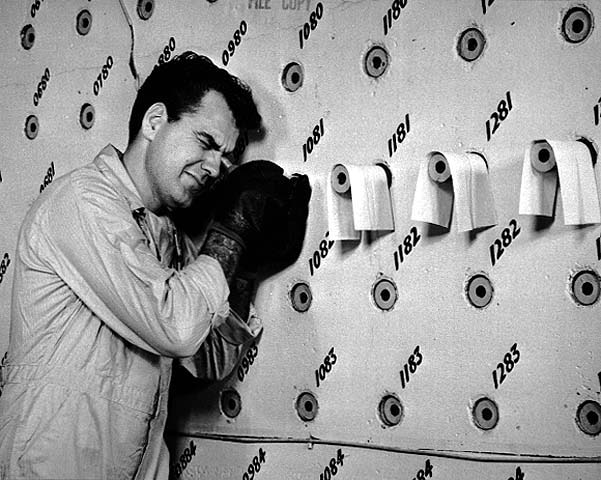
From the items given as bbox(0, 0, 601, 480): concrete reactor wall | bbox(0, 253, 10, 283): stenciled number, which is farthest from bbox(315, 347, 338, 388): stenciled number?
bbox(0, 253, 10, 283): stenciled number

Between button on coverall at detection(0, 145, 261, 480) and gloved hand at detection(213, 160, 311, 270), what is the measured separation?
10 centimetres

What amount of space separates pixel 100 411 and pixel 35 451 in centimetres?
12

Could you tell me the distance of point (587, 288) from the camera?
4.32 feet

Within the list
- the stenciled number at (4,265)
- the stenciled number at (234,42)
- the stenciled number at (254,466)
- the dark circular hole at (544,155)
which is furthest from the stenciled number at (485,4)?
the stenciled number at (4,265)

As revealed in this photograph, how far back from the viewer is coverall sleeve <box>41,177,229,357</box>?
54.0 inches

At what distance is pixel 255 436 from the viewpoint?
65.8 inches

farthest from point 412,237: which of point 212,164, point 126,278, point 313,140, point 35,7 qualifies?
point 35,7

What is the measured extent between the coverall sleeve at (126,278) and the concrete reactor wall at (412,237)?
0.26m

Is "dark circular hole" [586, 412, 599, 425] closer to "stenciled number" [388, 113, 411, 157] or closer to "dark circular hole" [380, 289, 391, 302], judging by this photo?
"dark circular hole" [380, 289, 391, 302]

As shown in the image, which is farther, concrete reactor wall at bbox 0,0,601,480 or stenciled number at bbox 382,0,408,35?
stenciled number at bbox 382,0,408,35

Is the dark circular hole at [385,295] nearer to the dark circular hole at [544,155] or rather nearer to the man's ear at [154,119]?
the dark circular hole at [544,155]

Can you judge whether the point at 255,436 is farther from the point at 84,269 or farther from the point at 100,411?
the point at 84,269

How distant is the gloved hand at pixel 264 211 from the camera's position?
1.54 metres

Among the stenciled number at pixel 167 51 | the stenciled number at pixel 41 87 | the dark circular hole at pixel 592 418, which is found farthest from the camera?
the stenciled number at pixel 41 87
